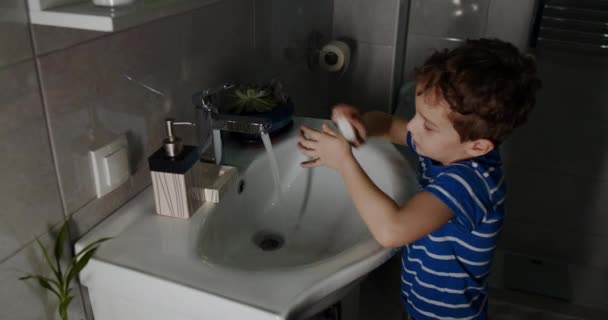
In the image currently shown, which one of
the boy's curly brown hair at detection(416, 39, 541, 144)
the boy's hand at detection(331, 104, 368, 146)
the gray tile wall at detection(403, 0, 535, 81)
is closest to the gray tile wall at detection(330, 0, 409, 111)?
the gray tile wall at detection(403, 0, 535, 81)

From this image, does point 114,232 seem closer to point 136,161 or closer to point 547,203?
point 136,161

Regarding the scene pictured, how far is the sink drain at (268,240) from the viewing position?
1.05 meters

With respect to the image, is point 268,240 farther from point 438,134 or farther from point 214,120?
point 438,134

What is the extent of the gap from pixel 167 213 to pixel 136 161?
12 centimetres

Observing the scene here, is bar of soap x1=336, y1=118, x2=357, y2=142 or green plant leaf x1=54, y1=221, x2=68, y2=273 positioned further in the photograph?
bar of soap x1=336, y1=118, x2=357, y2=142

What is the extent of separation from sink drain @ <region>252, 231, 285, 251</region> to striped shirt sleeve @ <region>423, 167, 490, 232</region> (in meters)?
0.35

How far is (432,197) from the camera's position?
83cm

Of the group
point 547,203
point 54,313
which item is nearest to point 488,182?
point 54,313

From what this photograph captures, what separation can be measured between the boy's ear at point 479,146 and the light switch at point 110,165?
0.56 m

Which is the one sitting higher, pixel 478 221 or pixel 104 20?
pixel 104 20

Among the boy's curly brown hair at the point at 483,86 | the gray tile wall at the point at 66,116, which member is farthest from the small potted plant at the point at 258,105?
the boy's curly brown hair at the point at 483,86

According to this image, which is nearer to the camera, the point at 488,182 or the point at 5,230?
the point at 5,230

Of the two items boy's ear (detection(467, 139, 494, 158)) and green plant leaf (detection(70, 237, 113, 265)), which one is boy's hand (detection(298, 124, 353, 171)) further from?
green plant leaf (detection(70, 237, 113, 265))

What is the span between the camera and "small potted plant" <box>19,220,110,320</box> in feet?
2.45
